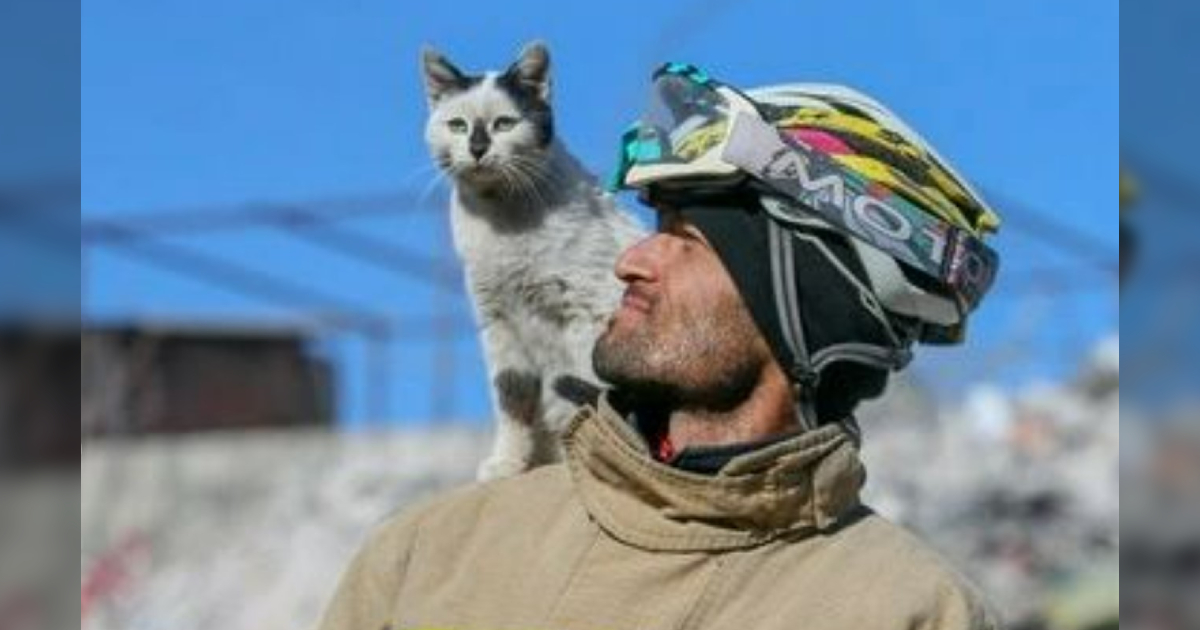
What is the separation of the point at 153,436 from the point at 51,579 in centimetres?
1421

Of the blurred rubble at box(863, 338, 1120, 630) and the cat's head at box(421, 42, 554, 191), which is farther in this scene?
the blurred rubble at box(863, 338, 1120, 630)

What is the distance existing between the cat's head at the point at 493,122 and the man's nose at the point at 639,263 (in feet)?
1.17

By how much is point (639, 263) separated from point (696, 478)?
279 millimetres

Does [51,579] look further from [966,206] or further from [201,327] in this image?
[201,327]

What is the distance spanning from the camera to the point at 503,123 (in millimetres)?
3402

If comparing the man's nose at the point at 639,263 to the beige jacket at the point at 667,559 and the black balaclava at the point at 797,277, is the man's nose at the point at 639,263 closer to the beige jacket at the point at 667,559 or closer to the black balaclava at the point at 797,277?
the black balaclava at the point at 797,277

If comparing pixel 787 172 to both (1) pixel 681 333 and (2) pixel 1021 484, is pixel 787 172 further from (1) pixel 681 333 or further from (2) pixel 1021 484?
(2) pixel 1021 484

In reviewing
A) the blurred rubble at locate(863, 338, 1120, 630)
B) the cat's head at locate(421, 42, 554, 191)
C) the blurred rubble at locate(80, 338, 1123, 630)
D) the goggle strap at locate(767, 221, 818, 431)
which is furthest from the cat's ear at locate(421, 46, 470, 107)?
the blurred rubble at locate(863, 338, 1120, 630)

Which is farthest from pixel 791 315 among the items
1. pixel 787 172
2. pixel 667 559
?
pixel 667 559

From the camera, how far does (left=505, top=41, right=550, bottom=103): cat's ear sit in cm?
343

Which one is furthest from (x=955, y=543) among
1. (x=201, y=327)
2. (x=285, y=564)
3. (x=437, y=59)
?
(x=201, y=327)

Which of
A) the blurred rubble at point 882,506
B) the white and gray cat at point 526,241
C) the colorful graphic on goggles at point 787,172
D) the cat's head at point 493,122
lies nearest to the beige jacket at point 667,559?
the colorful graphic on goggles at point 787,172

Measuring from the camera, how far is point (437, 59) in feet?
11.4

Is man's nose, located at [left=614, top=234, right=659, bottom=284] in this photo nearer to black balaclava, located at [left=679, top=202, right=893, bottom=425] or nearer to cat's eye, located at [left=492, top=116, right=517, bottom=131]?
black balaclava, located at [left=679, top=202, right=893, bottom=425]
